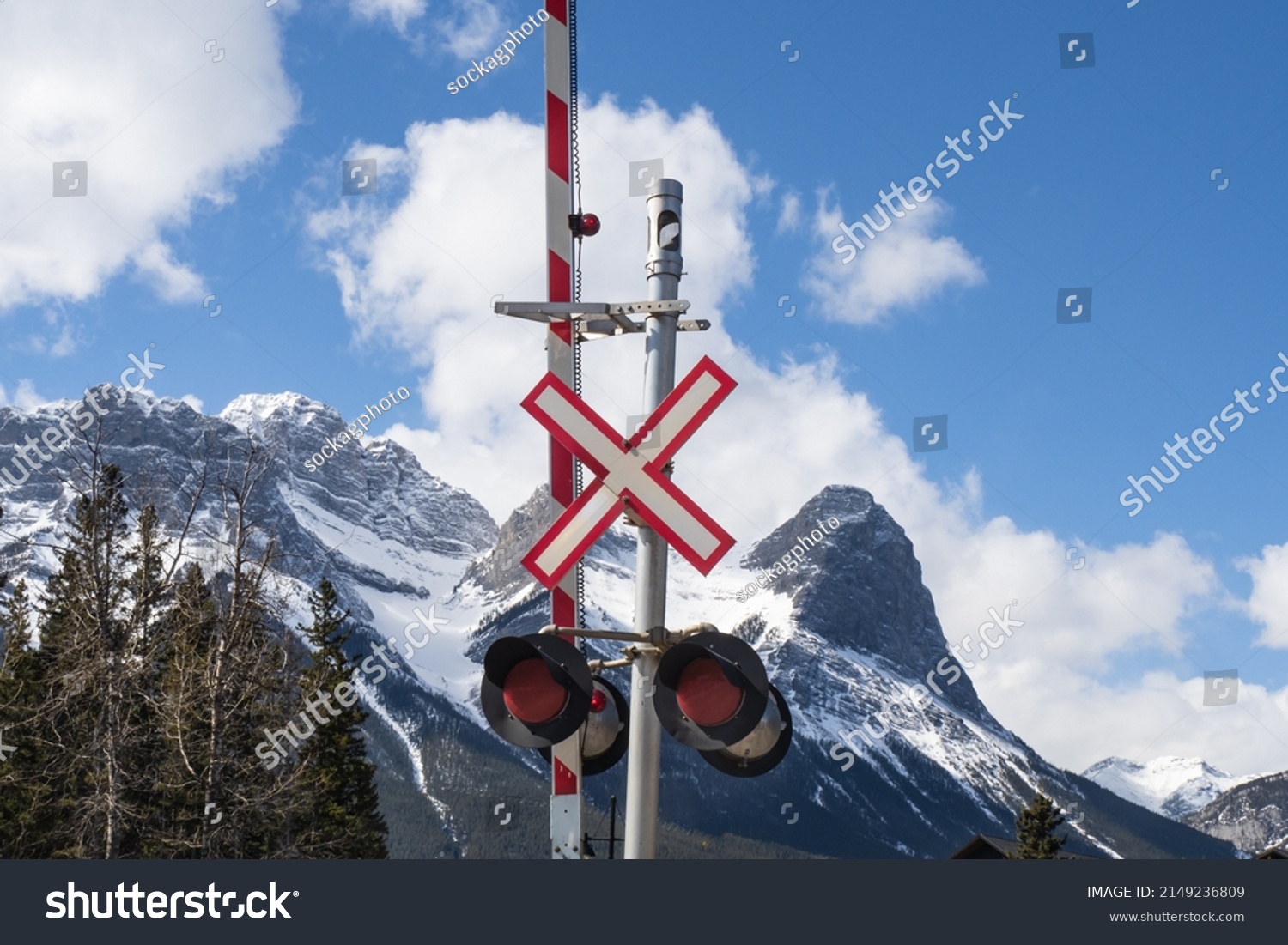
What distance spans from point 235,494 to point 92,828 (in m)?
7.18

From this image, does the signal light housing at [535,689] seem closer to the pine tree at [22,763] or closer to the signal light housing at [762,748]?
the signal light housing at [762,748]

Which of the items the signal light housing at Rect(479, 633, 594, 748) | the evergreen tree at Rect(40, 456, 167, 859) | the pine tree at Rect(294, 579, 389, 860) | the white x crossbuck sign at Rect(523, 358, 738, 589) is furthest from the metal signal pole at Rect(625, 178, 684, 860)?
the pine tree at Rect(294, 579, 389, 860)

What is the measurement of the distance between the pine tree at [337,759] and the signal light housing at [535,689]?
34584mm

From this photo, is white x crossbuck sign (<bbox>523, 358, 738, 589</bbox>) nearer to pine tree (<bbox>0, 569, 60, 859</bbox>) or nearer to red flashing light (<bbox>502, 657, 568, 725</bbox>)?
red flashing light (<bbox>502, 657, 568, 725</bbox>)

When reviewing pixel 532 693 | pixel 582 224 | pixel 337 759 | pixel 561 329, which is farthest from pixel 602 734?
pixel 337 759

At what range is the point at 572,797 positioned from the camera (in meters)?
5.55

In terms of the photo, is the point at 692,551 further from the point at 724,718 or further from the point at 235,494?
the point at 235,494

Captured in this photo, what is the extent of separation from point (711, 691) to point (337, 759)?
4437 centimetres

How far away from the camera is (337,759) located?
4722 cm

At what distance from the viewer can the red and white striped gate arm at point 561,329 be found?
5531 mm

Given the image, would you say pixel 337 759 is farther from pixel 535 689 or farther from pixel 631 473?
pixel 631 473

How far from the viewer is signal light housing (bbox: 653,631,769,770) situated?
5.07 m

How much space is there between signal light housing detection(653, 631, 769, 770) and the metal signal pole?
4.8 inches

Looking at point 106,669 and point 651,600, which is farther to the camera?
point 106,669
